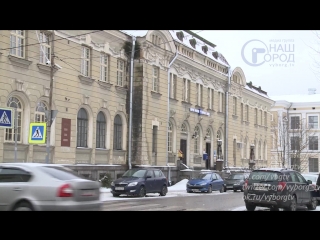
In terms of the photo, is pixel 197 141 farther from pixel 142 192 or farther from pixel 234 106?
pixel 142 192

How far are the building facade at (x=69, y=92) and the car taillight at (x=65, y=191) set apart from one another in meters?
10.1

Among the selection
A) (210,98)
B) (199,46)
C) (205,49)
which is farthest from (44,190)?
(210,98)

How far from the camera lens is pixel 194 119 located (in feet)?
123

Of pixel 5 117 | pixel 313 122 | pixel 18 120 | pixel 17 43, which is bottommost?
pixel 5 117

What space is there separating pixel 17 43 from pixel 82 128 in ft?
21.3

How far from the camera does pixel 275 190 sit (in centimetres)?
1529

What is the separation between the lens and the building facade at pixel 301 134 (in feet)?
132

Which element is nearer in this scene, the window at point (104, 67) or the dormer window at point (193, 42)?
the window at point (104, 67)

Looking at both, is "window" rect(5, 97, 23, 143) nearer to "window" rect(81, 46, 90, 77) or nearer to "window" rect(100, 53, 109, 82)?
"window" rect(81, 46, 90, 77)

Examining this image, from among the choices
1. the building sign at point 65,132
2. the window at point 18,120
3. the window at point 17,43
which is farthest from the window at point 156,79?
Answer: the window at point 18,120

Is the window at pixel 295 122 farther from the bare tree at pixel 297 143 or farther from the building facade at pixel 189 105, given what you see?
the building facade at pixel 189 105
